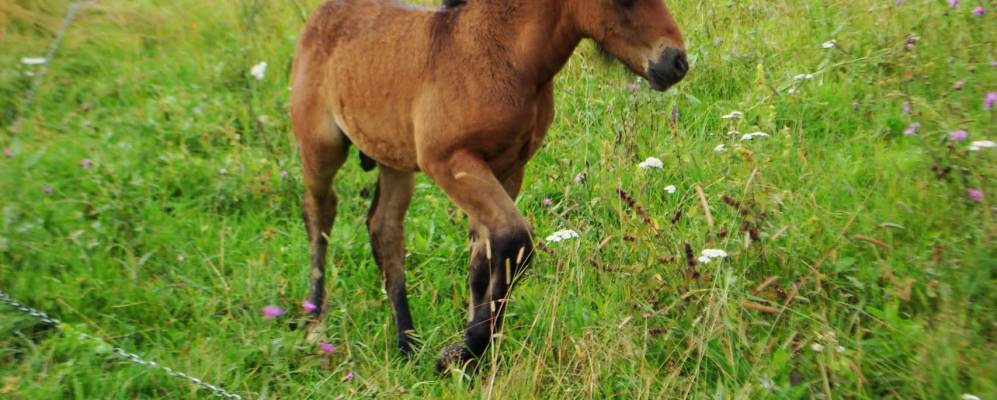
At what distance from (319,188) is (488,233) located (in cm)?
146

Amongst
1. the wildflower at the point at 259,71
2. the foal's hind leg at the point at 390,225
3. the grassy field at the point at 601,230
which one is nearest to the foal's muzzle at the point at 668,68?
the grassy field at the point at 601,230

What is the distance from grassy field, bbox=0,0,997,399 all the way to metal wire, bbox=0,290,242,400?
0.05 metres

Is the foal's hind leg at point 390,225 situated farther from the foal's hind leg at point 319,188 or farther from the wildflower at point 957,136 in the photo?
the wildflower at point 957,136

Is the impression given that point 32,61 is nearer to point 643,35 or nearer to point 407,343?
point 407,343

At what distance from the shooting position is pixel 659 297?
427cm

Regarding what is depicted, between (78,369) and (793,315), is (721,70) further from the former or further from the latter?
(78,369)

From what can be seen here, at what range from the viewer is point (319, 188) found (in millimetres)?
5133

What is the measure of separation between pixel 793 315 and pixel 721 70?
2.76 meters

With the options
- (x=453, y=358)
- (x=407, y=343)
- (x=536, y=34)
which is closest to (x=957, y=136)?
(x=536, y=34)

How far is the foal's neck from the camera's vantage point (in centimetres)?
389

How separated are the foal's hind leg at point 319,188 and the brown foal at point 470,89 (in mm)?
14

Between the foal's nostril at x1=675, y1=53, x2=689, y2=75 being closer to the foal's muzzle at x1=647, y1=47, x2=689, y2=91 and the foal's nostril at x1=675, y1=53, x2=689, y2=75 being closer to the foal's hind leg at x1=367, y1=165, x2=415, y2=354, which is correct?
the foal's muzzle at x1=647, y1=47, x2=689, y2=91

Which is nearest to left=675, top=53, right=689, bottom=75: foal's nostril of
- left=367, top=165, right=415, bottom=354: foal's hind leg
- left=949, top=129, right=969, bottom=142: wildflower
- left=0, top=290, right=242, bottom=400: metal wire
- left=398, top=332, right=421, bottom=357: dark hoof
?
left=949, top=129, right=969, bottom=142: wildflower

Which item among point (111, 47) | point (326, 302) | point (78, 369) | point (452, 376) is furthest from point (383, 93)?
point (111, 47)
